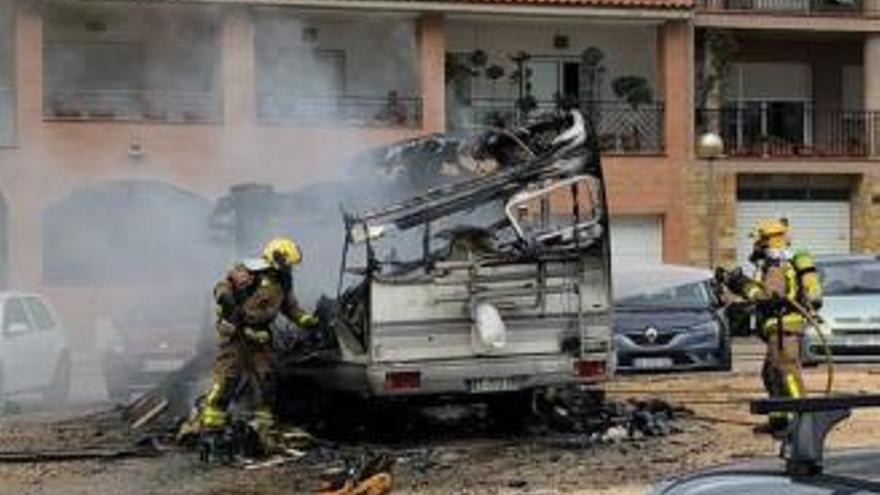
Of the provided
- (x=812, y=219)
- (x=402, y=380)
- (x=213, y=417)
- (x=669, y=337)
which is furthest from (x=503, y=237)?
(x=812, y=219)

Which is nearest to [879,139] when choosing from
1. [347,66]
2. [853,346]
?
[853,346]

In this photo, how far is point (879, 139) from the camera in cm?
3253

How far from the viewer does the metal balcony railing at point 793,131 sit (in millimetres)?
31953

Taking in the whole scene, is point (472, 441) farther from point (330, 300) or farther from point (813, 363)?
point (813, 363)

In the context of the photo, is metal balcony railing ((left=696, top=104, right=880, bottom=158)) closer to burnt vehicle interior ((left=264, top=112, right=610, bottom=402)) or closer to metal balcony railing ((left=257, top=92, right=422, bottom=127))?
metal balcony railing ((left=257, top=92, right=422, bottom=127))

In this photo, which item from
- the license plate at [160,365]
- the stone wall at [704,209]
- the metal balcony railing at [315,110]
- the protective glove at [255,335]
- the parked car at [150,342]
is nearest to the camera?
the protective glove at [255,335]

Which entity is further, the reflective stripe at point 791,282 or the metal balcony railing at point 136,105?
the metal balcony railing at point 136,105

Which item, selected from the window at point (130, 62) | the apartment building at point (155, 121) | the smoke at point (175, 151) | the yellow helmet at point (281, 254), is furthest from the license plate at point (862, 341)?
the yellow helmet at point (281, 254)

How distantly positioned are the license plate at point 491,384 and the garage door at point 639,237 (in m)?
18.9

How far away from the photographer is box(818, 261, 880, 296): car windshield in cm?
2128

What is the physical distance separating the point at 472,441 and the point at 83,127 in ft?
13.5

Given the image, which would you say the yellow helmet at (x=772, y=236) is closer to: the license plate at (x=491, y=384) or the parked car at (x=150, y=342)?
the license plate at (x=491, y=384)

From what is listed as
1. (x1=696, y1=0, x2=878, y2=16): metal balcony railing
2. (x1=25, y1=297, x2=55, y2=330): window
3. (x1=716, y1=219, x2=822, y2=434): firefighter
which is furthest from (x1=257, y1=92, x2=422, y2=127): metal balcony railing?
(x1=696, y1=0, x2=878, y2=16): metal balcony railing

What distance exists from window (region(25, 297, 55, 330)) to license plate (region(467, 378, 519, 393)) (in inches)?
271
